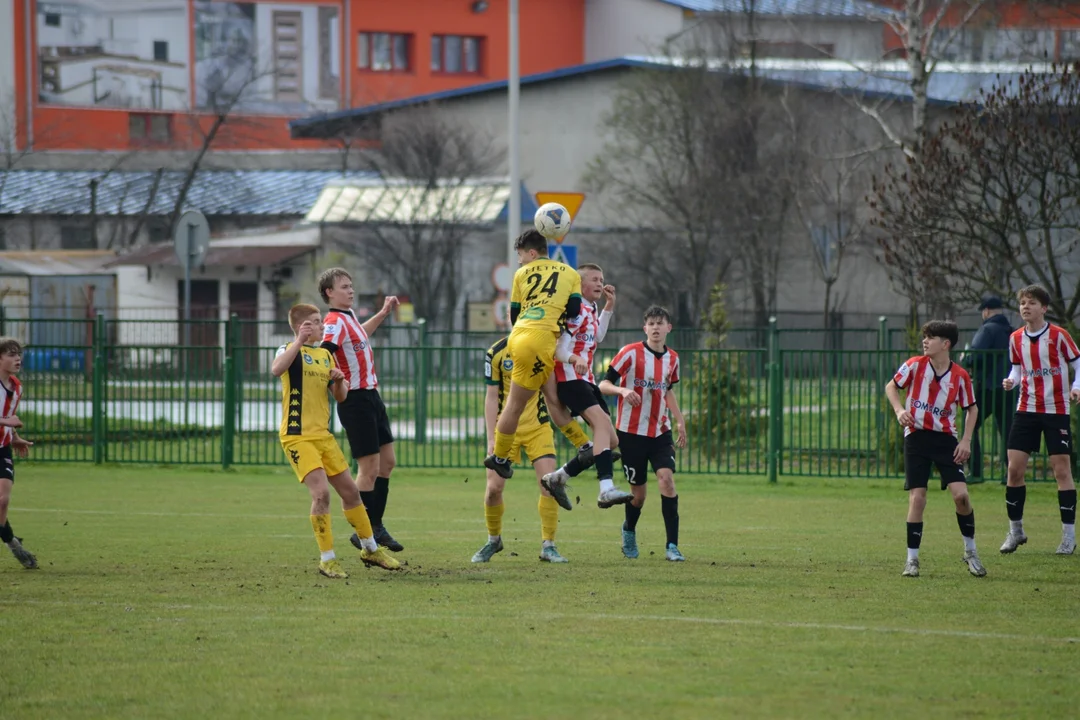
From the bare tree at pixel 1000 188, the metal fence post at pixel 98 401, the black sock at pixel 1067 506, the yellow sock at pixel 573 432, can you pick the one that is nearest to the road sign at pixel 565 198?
the bare tree at pixel 1000 188

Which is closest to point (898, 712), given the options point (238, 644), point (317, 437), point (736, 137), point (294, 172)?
point (238, 644)

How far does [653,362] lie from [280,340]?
1697 cm

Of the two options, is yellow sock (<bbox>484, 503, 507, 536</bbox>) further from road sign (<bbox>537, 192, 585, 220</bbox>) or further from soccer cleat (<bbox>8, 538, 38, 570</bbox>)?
road sign (<bbox>537, 192, 585, 220</bbox>)

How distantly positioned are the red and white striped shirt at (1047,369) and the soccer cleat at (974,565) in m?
2.19

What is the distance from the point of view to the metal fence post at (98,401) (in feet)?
70.9

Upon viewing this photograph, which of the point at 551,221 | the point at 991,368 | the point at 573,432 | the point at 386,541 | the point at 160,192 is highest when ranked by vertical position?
the point at 160,192

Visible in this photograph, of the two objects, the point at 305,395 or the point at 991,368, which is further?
the point at 991,368

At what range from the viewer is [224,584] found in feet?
32.5

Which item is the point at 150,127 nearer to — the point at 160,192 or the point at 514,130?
the point at 160,192

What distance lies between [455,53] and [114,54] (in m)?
16.6

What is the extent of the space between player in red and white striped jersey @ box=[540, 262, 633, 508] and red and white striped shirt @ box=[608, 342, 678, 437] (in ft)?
0.77

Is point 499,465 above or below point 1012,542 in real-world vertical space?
above

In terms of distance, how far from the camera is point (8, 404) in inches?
435

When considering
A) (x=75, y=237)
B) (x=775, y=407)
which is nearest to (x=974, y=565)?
(x=775, y=407)
